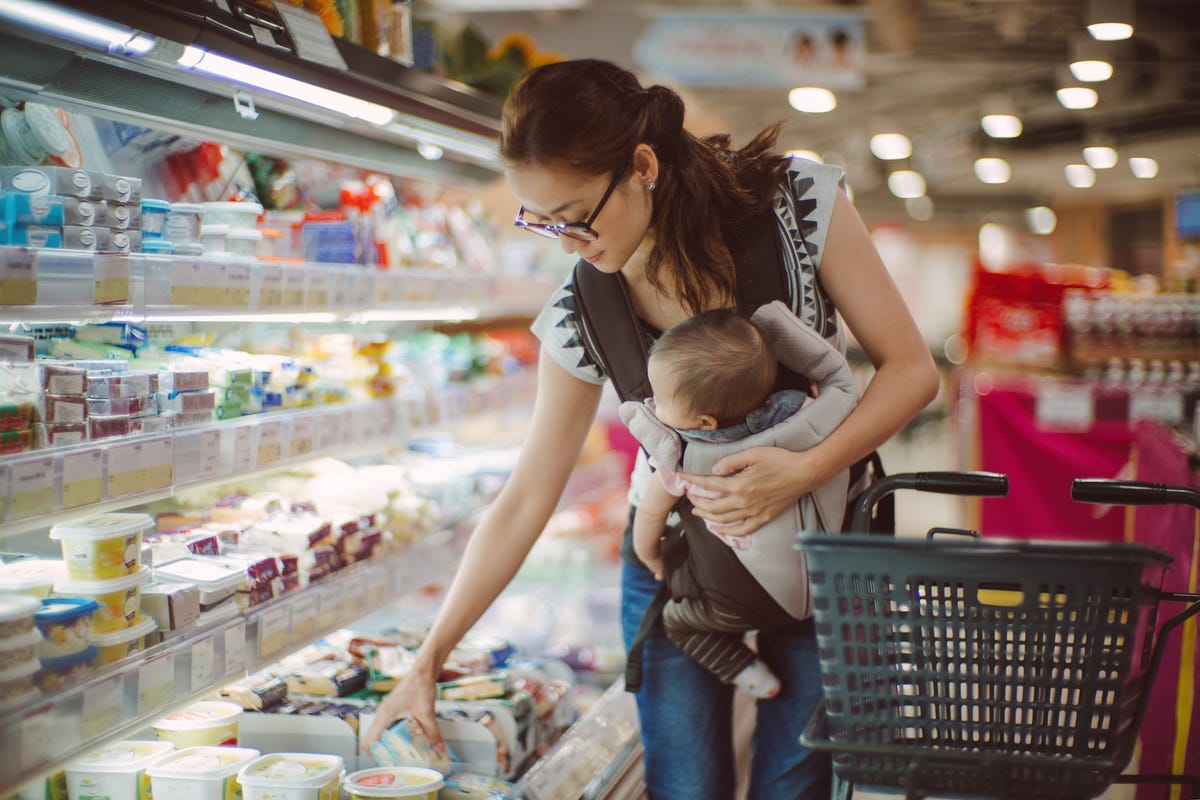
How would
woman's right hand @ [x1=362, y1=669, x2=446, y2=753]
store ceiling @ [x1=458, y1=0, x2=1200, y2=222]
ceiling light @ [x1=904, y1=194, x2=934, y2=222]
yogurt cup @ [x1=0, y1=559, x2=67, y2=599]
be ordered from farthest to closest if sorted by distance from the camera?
ceiling light @ [x1=904, y1=194, x2=934, y2=222] < store ceiling @ [x1=458, y1=0, x2=1200, y2=222] < woman's right hand @ [x1=362, y1=669, x2=446, y2=753] < yogurt cup @ [x1=0, y1=559, x2=67, y2=599]

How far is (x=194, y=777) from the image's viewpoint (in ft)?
6.63

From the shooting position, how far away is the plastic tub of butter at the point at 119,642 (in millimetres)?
1740

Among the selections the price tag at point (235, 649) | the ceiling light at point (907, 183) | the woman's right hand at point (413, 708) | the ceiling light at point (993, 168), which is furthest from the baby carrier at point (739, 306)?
the ceiling light at point (907, 183)

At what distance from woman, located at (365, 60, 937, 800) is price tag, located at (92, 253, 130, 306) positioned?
712 mm

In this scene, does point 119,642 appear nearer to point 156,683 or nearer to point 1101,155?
point 156,683

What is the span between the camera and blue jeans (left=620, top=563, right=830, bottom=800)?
2.12m

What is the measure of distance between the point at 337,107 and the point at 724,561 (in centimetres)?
146

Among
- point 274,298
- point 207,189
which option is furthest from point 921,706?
point 207,189

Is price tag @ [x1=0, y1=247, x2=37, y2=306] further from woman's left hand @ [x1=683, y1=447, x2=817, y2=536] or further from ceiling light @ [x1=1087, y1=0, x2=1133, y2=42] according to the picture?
ceiling light @ [x1=1087, y1=0, x2=1133, y2=42]

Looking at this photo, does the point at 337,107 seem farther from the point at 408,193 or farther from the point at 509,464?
the point at 509,464

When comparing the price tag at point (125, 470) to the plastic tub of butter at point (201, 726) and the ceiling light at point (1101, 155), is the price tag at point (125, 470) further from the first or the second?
the ceiling light at point (1101, 155)

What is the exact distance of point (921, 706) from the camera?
1535 mm

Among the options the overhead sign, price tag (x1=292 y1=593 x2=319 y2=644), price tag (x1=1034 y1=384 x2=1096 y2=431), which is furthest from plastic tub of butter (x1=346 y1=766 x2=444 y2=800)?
the overhead sign

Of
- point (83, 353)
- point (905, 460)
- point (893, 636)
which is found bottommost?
point (905, 460)
